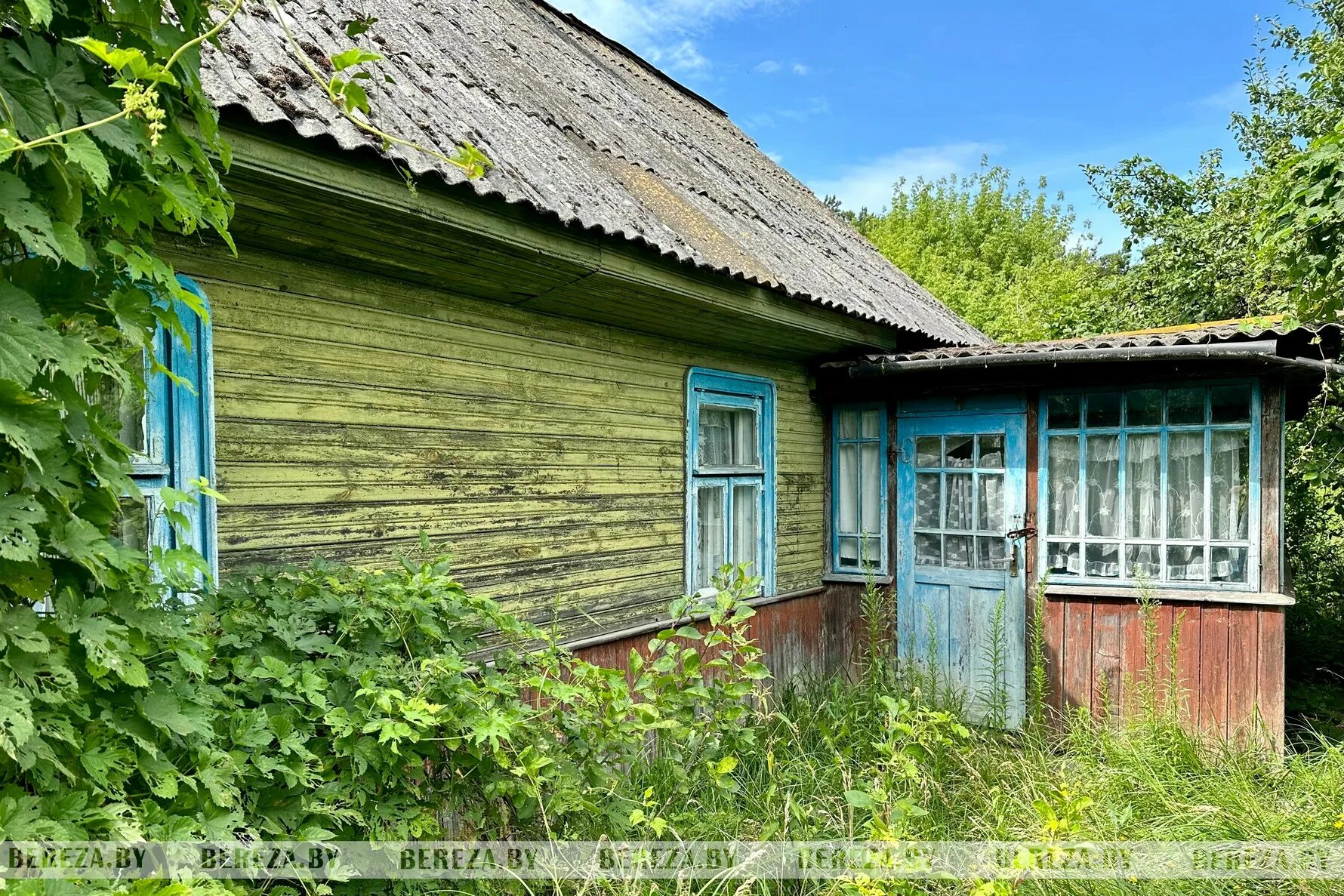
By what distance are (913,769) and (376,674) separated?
219 cm

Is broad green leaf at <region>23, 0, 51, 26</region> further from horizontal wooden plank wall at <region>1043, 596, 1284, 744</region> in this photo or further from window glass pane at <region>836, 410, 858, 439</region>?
window glass pane at <region>836, 410, 858, 439</region>

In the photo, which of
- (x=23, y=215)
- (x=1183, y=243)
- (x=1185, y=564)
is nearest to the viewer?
(x=23, y=215)

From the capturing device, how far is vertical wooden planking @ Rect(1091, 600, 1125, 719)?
211 inches

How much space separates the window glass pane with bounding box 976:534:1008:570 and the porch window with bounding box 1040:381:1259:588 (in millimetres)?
300

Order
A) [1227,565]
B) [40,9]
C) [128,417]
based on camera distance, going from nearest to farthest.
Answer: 1. [40,9]
2. [128,417]
3. [1227,565]

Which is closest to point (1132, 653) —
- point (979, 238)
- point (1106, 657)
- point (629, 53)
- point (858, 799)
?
point (1106, 657)

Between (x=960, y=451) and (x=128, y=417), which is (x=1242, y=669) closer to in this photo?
(x=960, y=451)

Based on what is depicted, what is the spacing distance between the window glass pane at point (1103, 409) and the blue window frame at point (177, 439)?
540 centimetres

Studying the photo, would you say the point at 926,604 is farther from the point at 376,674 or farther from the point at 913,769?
the point at 376,674

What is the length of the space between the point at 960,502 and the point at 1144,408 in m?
1.41

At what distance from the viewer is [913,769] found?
10.6ft

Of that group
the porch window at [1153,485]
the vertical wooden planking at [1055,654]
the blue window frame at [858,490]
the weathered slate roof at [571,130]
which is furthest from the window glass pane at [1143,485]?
the weathered slate roof at [571,130]

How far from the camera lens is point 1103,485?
5.50 m

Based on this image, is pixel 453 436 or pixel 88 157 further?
pixel 453 436
